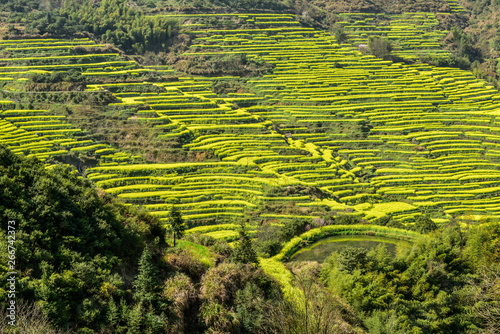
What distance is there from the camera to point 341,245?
3259 cm

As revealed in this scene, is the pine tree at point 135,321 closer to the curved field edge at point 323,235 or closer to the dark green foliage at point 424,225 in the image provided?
the curved field edge at point 323,235

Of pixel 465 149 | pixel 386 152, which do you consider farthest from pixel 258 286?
pixel 465 149

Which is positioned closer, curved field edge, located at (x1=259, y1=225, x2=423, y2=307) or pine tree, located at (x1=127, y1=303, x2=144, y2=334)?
pine tree, located at (x1=127, y1=303, x2=144, y2=334)

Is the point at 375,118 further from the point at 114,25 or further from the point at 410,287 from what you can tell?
the point at 114,25

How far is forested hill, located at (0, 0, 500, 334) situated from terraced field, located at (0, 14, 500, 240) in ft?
0.95

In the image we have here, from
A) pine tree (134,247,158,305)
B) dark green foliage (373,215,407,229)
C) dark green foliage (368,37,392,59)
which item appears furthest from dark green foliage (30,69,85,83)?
dark green foliage (368,37,392,59)

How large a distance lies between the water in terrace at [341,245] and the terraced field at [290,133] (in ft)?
14.1

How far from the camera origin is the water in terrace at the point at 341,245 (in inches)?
1204

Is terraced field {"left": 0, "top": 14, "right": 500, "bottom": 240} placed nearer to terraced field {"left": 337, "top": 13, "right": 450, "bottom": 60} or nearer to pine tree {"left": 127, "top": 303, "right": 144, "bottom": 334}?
terraced field {"left": 337, "top": 13, "right": 450, "bottom": 60}

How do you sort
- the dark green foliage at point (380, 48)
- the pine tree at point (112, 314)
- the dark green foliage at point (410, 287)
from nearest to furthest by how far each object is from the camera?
the pine tree at point (112, 314), the dark green foliage at point (410, 287), the dark green foliage at point (380, 48)

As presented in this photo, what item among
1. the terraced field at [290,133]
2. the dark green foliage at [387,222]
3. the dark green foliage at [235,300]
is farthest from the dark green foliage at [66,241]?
the dark green foliage at [387,222]

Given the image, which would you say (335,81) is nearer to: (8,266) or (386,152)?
(386,152)

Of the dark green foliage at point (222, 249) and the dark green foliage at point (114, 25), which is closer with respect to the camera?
the dark green foliage at point (222, 249)

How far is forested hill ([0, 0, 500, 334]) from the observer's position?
53.8 ft
